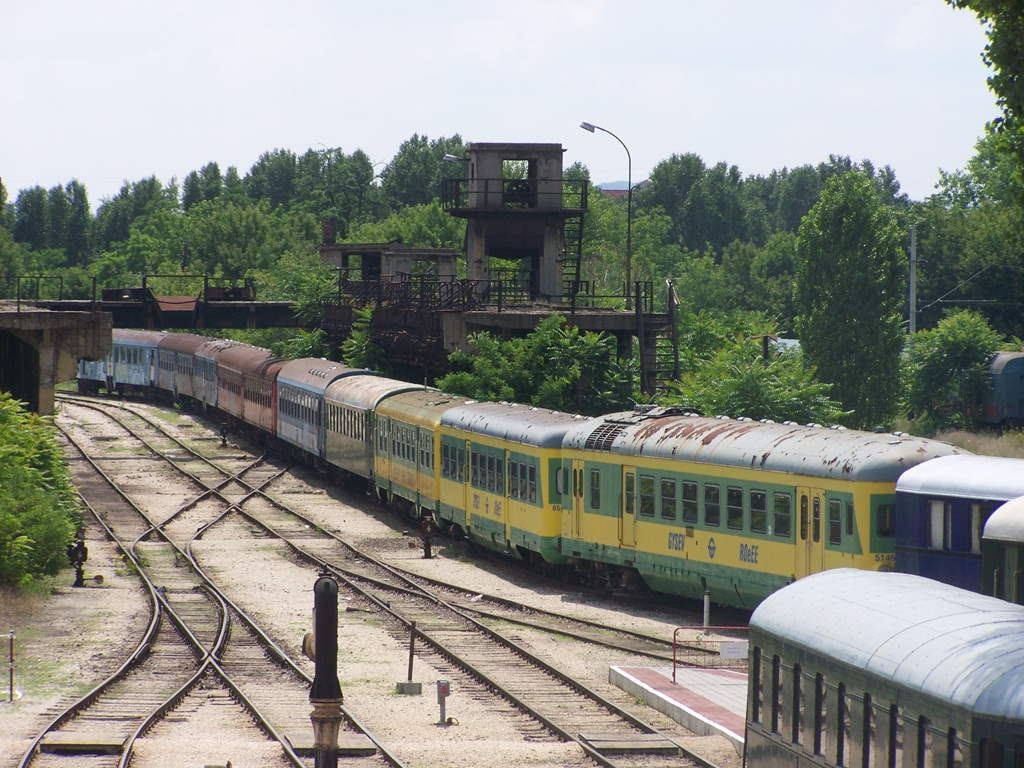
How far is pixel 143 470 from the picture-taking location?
45938mm

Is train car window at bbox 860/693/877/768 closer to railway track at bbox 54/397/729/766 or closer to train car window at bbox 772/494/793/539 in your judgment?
railway track at bbox 54/397/729/766

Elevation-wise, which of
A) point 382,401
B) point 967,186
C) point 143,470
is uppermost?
point 967,186

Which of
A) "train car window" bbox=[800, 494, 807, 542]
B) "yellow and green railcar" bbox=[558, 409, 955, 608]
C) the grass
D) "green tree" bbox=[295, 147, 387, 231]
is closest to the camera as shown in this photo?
"yellow and green railcar" bbox=[558, 409, 955, 608]

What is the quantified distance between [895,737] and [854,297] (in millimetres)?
44137

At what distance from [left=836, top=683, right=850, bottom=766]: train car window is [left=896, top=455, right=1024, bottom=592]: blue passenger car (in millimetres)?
7445

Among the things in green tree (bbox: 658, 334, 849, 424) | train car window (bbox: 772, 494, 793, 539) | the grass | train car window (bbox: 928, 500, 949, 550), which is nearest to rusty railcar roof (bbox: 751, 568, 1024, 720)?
train car window (bbox: 928, 500, 949, 550)

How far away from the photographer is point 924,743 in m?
8.66

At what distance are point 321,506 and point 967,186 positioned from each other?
96618 millimetres

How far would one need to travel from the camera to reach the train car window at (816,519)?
19531 millimetres

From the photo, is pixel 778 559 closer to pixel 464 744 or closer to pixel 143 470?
pixel 464 744

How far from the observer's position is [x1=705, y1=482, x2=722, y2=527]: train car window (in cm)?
2147

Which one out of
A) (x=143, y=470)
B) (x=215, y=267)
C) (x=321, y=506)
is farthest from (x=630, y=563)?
(x=215, y=267)

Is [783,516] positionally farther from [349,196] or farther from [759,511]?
[349,196]

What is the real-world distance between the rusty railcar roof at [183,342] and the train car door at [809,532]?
48.7 meters
